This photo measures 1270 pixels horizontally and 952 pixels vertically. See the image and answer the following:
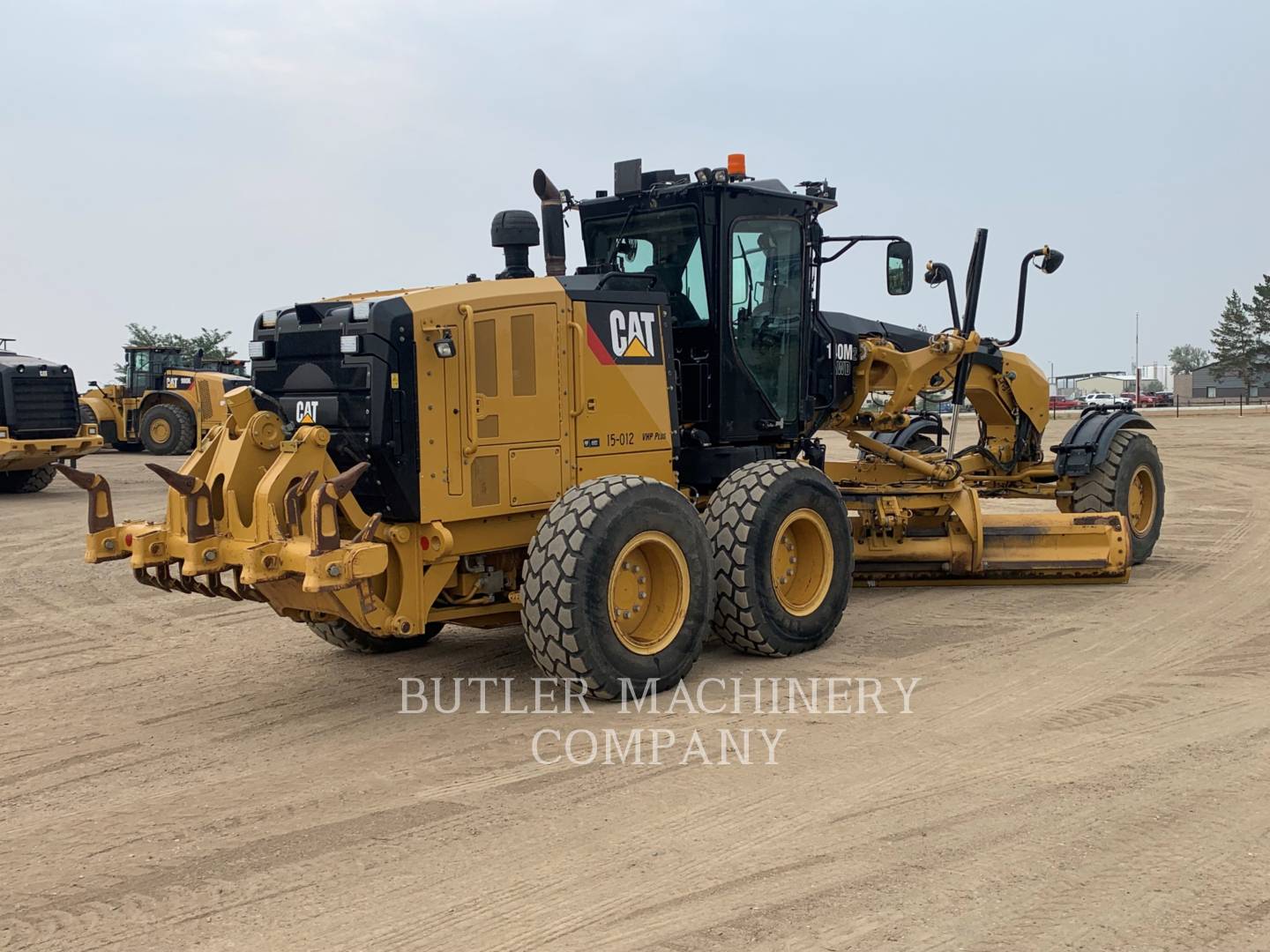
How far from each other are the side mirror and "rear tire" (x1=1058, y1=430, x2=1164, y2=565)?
10.3 feet

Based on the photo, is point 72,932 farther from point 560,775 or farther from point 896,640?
point 896,640

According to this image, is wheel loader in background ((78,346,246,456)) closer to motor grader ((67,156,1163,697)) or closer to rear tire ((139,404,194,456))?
rear tire ((139,404,194,456))

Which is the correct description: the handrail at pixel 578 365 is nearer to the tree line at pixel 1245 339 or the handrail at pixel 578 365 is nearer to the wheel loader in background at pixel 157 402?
the wheel loader in background at pixel 157 402

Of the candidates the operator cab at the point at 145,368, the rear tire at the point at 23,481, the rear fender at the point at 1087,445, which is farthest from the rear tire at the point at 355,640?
the operator cab at the point at 145,368

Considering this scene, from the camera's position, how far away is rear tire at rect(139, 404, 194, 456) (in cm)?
2612

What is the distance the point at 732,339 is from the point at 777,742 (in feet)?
10.3

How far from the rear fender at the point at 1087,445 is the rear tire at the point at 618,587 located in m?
5.28

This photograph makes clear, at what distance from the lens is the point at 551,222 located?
8.09m

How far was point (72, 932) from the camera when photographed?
3.85 meters

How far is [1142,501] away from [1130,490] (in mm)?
403

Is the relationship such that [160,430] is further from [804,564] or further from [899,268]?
[804,564]

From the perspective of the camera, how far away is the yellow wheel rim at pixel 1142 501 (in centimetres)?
1105

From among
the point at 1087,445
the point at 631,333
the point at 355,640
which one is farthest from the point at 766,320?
the point at 1087,445

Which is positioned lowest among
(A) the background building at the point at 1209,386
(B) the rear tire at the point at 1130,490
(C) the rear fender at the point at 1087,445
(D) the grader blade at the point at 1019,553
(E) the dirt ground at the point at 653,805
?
(E) the dirt ground at the point at 653,805
